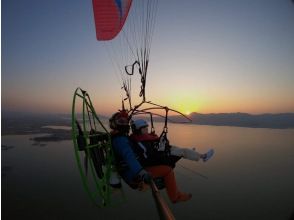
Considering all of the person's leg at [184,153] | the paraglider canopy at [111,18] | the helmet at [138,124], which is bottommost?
the person's leg at [184,153]

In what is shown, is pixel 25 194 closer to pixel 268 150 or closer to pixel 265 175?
pixel 265 175

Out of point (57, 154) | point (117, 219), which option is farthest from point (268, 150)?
point (57, 154)

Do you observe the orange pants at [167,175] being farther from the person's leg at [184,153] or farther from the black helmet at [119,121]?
the black helmet at [119,121]

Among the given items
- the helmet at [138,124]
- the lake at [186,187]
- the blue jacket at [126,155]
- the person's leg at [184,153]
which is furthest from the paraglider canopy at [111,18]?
the lake at [186,187]

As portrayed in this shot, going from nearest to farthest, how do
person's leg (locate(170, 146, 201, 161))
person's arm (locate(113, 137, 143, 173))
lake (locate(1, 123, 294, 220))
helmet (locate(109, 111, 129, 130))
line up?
person's arm (locate(113, 137, 143, 173)) < helmet (locate(109, 111, 129, 130)) < person's leg (locate(170, 146, 201, 161)) < lake (locate(1, 123, 294, 220))

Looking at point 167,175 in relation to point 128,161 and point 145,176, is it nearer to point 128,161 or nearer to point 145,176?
point 128,161

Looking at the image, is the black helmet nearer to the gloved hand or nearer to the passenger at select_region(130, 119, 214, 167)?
the passenger at select_region(130, 119, 214, 167)

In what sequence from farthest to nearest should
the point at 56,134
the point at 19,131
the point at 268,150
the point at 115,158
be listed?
the point at 19,131 → the point at 56,134 → the point at 268,150 → the point at 115,158

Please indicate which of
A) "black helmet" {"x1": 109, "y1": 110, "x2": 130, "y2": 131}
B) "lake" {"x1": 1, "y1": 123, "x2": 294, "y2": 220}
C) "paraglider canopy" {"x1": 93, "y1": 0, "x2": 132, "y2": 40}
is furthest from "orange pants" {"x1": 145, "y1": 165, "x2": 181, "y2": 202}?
"lake" {"x1": 1, "y1": 123, "x2": 294, "y2": 220}
